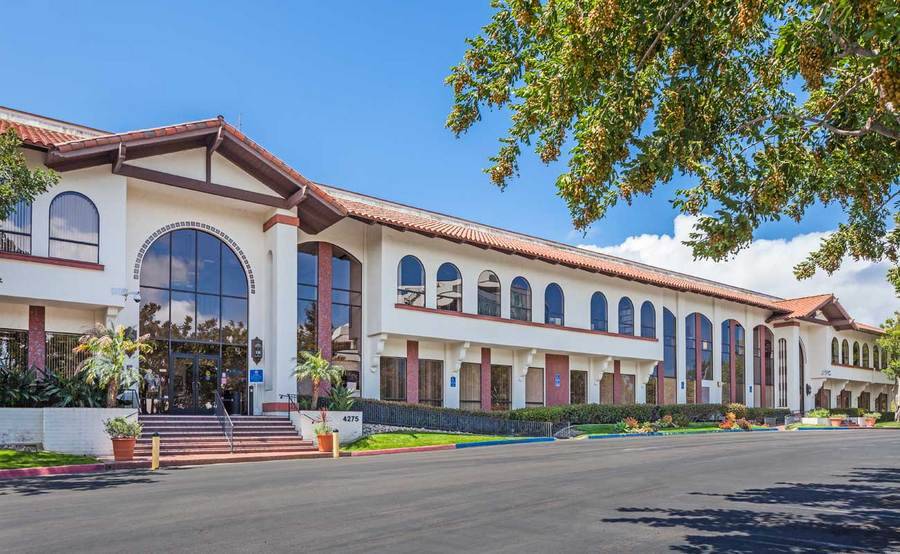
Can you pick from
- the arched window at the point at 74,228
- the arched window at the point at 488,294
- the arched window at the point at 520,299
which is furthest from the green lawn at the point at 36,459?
the arched window at the point at 520,299

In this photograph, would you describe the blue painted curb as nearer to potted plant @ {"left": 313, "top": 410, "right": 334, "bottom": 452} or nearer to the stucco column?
potted plant @ {"left": 313, "top": 410, "right": 334, "bottom": 452}

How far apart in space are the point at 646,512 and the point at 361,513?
3.98 metres

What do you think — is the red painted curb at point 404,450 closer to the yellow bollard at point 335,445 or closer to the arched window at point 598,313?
the yellow bollard at point 335,445

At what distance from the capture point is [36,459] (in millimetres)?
19516

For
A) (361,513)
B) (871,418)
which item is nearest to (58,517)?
(361,513)

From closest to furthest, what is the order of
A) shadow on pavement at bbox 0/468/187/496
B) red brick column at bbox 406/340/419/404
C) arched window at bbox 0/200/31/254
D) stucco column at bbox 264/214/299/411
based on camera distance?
shadow on pavement at bbox 0/468/187/496 < arched window at bbox 0/200/31/254 < stucco column at bbox 264/214/299/411 < red brick column at bbox 406/340/419/404

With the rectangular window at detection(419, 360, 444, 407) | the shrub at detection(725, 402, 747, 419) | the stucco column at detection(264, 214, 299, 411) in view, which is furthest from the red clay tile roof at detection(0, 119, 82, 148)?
the shrub at detection(725, 402, 747, 419)

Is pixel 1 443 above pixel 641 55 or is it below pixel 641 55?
below

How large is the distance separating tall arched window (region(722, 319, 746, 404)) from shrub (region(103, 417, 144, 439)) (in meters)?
37.6

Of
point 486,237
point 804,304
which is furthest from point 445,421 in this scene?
point 804,304

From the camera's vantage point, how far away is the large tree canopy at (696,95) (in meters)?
8.37

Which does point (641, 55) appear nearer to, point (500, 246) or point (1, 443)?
point (1, 443)

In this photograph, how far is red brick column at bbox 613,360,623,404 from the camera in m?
Result: 42.8

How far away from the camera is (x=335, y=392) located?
27391 millimetres
